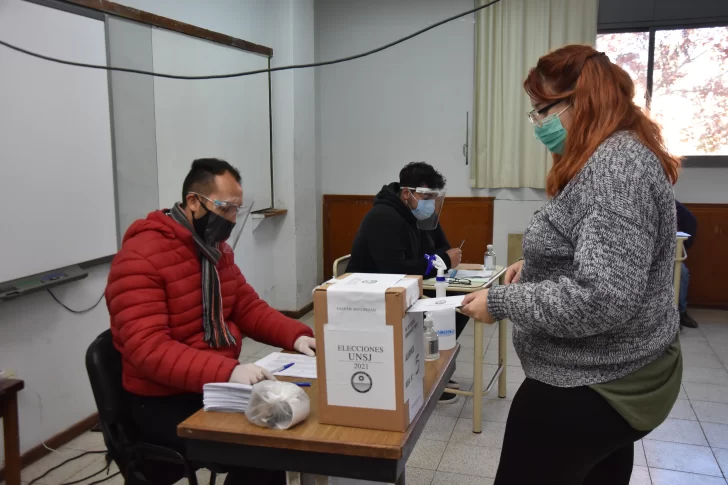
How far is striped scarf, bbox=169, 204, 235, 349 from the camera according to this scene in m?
1.74

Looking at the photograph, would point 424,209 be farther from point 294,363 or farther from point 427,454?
point 294,363

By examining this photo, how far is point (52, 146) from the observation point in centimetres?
255

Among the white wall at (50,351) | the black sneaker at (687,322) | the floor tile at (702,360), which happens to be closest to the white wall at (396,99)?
the black sneaker at (687,322)

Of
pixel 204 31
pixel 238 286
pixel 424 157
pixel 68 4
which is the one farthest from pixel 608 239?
pixel 424 157

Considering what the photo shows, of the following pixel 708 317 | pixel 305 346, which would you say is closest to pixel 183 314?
pixel 305 346

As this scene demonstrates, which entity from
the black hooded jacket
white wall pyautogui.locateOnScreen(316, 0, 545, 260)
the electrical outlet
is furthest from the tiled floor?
white wall pyautogui.locateOnScreen(316, 0, 545, 260)

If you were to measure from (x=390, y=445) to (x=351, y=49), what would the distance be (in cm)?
445

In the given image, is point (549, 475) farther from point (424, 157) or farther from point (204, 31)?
point (424, 157)

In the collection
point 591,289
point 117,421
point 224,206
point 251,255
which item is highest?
point 224,206

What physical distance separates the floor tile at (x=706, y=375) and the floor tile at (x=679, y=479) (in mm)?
1166

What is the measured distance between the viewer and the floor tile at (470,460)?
8.10ft

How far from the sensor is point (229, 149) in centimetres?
396

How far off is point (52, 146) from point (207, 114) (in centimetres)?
125

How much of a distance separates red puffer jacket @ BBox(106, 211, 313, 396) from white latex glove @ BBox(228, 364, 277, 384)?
0.03m
